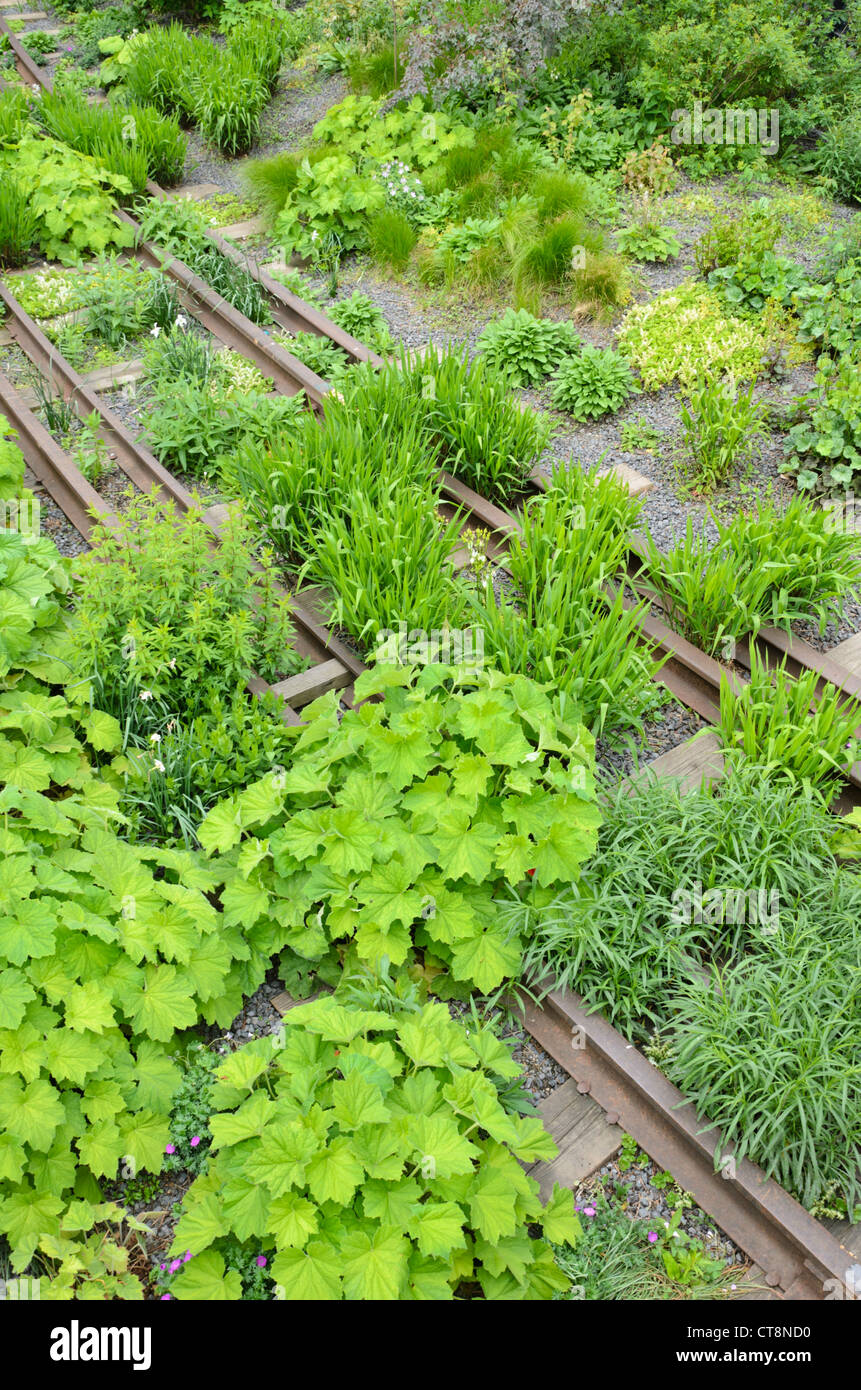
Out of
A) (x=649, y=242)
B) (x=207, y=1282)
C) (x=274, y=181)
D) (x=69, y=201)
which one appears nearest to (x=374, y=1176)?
(x=207, y=1282)

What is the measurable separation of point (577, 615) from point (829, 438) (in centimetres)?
228

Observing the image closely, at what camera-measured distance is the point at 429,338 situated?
753 centimetres

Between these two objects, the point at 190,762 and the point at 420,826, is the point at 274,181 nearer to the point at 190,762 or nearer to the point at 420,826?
the point at 190,762

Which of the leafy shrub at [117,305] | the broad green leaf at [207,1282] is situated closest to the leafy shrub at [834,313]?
the leafy shrub at [117,305]

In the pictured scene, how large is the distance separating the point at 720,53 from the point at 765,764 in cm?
727

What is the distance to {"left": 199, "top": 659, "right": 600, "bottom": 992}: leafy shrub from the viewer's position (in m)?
4.04

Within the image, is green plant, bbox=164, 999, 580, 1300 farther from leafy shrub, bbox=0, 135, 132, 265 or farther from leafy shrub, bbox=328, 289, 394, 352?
leafy shrub, bbox=0, 135, 132, 265

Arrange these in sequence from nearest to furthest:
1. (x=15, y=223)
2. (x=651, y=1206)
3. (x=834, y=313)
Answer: (x=651, y=1206) < (x=834, y=313) < (x=15, y=223)

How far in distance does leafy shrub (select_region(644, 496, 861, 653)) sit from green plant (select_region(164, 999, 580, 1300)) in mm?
2511

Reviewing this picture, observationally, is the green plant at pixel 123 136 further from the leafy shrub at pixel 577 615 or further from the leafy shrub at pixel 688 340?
the leafy shrub at pixel 577 615

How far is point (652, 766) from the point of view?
490cm

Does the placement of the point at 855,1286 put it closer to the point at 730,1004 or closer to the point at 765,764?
the point at 730,1004

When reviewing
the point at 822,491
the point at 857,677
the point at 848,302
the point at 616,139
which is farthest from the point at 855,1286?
the point at 616,139

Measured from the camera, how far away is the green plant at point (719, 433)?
6.19m
